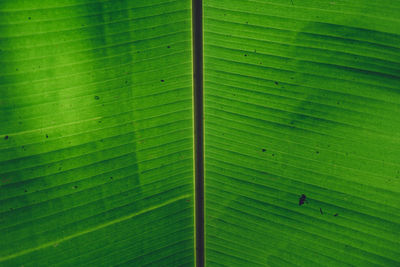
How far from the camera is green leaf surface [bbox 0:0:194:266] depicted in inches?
24.1

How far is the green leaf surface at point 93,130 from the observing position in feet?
2.01

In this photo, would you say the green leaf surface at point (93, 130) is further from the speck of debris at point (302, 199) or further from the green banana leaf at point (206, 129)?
the speck of debris at point (302, 199)

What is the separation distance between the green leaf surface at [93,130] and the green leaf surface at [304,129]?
80 millimetres

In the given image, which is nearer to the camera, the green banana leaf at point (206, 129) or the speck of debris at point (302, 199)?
the green banana leaf at point (206, 129)

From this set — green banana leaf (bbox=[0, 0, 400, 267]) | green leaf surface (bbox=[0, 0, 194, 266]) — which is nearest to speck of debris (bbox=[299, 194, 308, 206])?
green banana leaf (bbox=[0, 0, 400, 267])

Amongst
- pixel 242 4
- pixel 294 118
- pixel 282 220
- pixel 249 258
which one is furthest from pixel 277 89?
pixel 249 258

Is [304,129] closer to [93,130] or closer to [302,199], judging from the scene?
[302,199]

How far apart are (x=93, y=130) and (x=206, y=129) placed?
23cm

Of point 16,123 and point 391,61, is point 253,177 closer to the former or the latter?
point 391,61

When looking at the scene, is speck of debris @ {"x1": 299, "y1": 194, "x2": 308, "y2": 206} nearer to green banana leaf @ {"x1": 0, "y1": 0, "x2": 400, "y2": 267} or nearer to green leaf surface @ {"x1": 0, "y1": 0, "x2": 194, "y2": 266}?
green banana leaf @ {"x1": 0, "y1": 0, "x2": 400, "y2": 267}

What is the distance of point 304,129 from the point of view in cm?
70

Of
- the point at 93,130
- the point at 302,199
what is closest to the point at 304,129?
the point at 302,199

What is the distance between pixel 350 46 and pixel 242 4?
0.70ft

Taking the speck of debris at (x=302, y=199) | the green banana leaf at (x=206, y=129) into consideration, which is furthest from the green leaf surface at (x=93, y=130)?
the speck of debris at (x=302, y=199)
